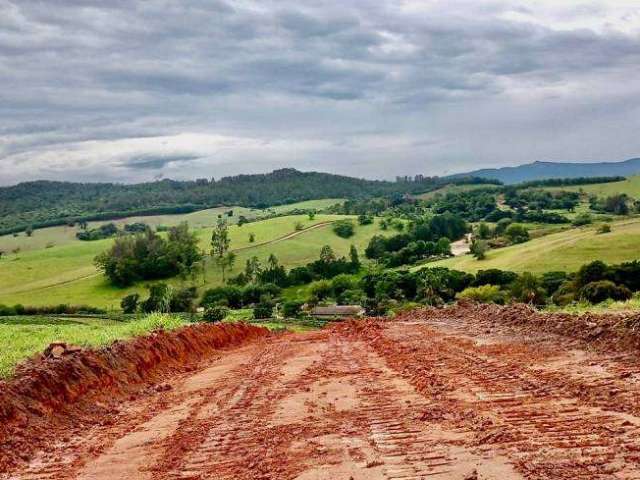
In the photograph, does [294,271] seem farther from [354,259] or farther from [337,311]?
[337,311]

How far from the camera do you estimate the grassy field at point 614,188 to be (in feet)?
583

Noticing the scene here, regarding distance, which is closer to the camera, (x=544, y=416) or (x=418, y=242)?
(x=544, y=416)

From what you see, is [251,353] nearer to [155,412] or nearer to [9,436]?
[155,412]

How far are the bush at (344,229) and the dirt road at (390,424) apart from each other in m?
127

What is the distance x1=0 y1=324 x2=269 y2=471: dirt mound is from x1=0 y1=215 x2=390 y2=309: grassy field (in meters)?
82.4

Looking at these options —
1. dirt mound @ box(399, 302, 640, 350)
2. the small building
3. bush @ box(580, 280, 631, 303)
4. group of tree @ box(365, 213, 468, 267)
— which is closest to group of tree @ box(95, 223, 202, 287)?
group of tree @ box(365, 213, 468, 267)

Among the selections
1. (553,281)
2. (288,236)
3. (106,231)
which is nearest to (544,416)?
(553,281)

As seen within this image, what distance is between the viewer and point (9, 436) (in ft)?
34.9

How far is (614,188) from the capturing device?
607ft

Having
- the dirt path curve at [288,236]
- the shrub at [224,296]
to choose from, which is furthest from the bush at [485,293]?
the dirt path curve at [288,236]

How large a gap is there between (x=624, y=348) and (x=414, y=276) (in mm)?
69172

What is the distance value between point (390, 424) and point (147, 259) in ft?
388

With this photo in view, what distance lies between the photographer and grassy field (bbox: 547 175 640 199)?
178m

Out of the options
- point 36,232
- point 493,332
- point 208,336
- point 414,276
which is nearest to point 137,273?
point 414,276
